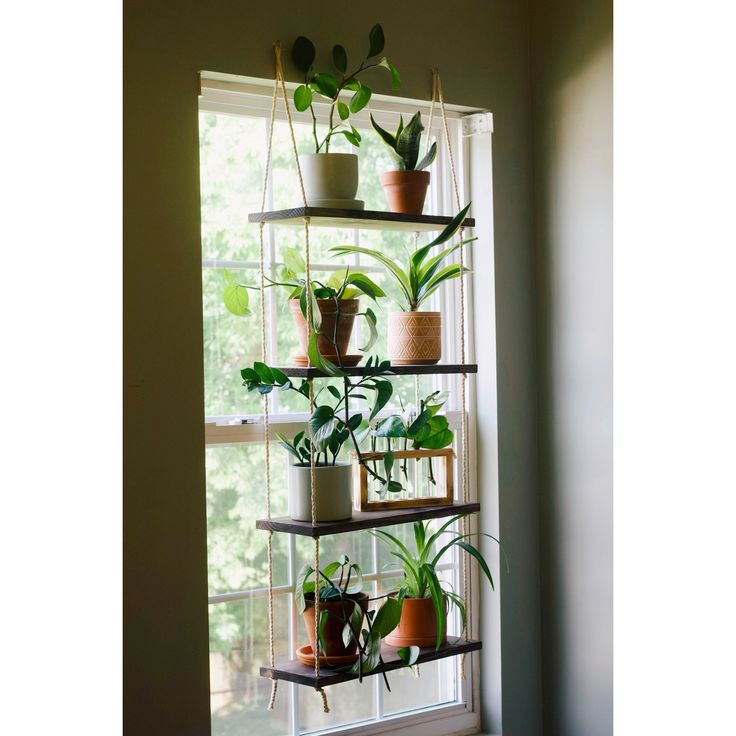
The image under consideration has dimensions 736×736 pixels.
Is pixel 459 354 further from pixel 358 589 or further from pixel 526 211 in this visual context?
pixel 358 589

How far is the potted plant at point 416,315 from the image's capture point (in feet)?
Answer: 7.76

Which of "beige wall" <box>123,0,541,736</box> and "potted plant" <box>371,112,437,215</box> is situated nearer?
"beige wall" <box>123,0,541,736</box>

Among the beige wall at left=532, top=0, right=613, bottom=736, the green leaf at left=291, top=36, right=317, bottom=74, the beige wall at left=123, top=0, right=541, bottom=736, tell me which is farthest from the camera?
the beige wall at left=532, top=0, right=613, bottom=736

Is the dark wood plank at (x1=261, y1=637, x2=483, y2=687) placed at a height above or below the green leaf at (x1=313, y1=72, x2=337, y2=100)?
below

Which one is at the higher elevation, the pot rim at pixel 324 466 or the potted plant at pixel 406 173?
the potted plant at pixel 406 173

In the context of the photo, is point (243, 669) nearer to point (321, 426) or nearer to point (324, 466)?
point (324, 466)

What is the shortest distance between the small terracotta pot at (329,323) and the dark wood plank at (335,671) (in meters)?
0.80

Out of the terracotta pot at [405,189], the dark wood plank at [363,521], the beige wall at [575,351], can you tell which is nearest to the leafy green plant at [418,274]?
the terracotta pot at [405,189]

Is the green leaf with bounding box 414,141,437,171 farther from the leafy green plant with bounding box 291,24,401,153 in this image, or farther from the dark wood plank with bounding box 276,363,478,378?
the dark wood plank with bounding box 276,363,478,378

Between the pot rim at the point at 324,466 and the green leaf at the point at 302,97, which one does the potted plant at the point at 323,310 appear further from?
the green leaf at the point at 302,97

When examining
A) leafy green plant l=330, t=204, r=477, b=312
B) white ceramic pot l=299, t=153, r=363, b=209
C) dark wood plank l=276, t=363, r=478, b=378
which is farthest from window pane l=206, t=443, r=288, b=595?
white ceramic pot l=299, t=153, r=363, b=209

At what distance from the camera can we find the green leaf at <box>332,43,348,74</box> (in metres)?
2.32

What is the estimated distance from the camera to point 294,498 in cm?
220
